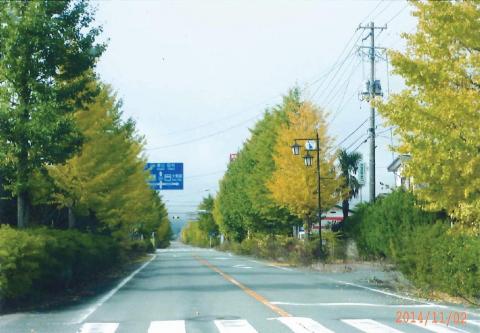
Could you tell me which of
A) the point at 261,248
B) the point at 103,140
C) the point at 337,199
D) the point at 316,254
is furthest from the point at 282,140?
the point at 103,140

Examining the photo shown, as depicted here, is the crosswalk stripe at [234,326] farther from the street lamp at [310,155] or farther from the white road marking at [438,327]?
the street lamp at [310,155]

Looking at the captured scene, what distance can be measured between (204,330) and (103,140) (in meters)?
20.3

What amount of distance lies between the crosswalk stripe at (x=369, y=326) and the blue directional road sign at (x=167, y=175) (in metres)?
40.7

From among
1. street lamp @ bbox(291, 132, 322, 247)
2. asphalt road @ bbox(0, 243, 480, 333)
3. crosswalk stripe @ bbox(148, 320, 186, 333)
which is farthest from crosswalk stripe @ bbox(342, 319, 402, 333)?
street lamp @ bbox(291, 132, 322, 247)

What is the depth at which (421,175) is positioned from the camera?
18.0m

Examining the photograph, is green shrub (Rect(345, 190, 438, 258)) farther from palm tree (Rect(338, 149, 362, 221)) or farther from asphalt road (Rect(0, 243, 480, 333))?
palm tree (Rect(338, 149, 362, 221))

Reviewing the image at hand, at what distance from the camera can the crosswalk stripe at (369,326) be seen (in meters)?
11.6

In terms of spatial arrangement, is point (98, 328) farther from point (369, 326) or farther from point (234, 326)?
point (369, 326)

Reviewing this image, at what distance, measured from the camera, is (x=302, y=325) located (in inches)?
487

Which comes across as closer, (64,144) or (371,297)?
(371,297)

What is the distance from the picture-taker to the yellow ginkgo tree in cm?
4422

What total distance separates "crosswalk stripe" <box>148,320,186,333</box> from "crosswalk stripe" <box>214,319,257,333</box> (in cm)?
66

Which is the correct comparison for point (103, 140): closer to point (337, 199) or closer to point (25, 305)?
point (25, 305)

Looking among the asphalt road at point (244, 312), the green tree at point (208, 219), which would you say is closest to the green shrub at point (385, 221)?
the asphalt road at point (244, 312)
